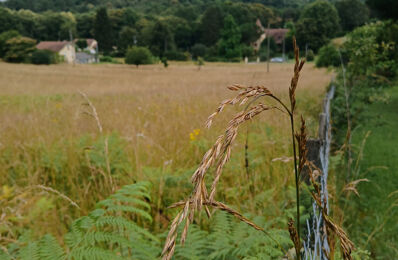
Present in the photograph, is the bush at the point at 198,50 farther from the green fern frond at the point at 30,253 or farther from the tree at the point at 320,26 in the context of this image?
the green fern frond at the point at 30,253

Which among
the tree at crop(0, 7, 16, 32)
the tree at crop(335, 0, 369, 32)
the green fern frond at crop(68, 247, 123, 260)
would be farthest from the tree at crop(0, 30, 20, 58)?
the green fern frond at crop(68, 247, 123, 260)

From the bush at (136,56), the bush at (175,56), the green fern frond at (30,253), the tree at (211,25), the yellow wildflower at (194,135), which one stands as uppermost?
the tree at (211,25)

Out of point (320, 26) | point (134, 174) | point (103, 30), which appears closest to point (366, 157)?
point (134, 174)

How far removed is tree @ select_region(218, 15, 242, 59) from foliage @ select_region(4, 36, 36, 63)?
37.2 m

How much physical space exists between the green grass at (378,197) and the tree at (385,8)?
3300 mm

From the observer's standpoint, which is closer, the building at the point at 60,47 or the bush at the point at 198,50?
the building at the point at 60,47

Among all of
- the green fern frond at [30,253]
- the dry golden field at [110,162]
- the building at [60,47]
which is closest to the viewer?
the green fern frond at [30,253]

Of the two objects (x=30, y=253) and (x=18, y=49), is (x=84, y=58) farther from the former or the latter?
(x=30, y=253)

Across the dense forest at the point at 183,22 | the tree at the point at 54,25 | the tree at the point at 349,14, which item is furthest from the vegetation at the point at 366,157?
the tree at the point at 54,25

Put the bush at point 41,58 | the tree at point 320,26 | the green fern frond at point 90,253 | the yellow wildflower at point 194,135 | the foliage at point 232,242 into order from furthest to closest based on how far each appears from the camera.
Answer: the bush at point 41,58
the tree at point 320,26
the yellow wildflower at point 194,135
the foliage at point 232,242
the green fern frond at point 90,253

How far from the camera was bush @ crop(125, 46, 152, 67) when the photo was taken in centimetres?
3164

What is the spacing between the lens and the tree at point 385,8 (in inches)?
320

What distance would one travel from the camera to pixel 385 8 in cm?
843

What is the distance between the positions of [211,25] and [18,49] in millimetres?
37838
